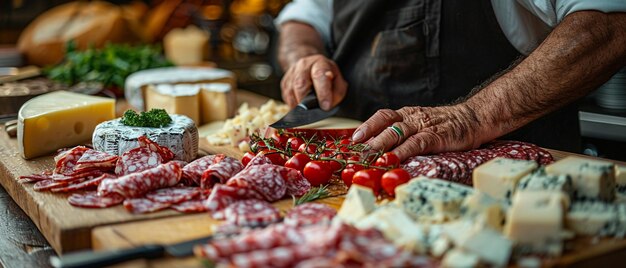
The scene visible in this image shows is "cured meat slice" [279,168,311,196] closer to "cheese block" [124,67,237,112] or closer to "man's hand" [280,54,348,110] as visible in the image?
"man's hand" [280,54,348,110]

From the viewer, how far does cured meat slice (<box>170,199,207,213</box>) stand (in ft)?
5.71

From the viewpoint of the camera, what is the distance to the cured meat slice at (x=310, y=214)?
1545 millimetres

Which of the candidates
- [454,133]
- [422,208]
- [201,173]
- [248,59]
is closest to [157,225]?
[201,173]

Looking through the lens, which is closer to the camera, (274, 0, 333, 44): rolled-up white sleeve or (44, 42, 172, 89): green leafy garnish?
(274, 0, 333, 44): rolled-up white sleeve

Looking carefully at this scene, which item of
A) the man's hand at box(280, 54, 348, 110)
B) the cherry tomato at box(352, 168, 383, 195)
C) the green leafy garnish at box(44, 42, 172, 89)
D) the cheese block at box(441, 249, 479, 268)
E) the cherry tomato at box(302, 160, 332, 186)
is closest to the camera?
the cheese block at box(441, 249, 479, 268)

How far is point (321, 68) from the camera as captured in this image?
2686 millimetres

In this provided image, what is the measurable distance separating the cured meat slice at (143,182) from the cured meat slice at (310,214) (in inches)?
14.1

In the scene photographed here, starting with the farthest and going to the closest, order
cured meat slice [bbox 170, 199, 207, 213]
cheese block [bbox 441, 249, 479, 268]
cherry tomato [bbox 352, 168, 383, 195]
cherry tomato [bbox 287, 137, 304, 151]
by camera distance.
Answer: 1. cherry tomato [bbox 287, 137, 304, 151]
2. cherry tomato [bbox 352, 168, 383, 195]
3. cured meat slice [bbox 170, 199, 207, 213]
4. cheese block [bbox 441, 249, 479, 268]

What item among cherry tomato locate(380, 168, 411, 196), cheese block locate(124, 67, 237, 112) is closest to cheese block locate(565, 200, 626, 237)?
cherry tomato locate(380, 168, 411, 196)

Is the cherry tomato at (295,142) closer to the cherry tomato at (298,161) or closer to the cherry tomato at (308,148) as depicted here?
the cherry tomato at (308,148)

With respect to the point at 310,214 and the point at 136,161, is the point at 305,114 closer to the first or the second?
the point at 136,161

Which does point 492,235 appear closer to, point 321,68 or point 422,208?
point 422,208

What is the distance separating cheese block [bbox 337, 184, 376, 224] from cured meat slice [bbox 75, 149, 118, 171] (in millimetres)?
746

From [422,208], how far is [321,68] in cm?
122
